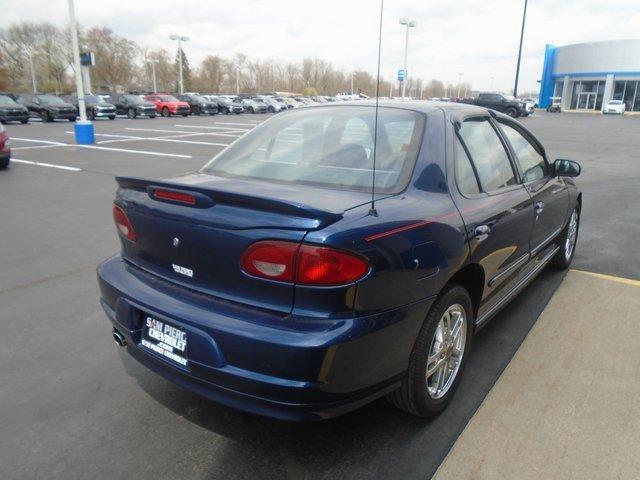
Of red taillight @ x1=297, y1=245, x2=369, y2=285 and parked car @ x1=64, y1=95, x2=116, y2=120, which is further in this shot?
parked car @ x1=64, y1=95, x2=116, y2=120

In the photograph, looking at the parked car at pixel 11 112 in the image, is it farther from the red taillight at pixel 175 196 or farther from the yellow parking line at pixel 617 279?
the yellow parking line at pixel 617 279

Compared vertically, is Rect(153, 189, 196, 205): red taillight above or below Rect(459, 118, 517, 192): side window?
below

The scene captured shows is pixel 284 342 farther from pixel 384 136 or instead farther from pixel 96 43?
pixel 96 43

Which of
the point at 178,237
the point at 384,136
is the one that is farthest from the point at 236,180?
the point at 384,136

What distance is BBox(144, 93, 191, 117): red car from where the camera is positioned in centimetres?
3578

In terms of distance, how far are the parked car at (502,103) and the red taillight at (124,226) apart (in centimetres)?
3930

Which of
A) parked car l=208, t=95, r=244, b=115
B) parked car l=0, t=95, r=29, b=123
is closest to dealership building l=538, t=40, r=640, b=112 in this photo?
parked car l=208, t=95, r=244, b=115

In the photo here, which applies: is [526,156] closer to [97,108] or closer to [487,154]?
[487,154]

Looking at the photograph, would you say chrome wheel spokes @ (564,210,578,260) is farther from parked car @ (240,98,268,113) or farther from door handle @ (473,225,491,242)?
parked car @ (240,98,268,113)

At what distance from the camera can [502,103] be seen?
40.2m

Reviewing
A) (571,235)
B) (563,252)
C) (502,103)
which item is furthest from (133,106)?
(563,252)

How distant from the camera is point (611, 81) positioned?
63.0 metres

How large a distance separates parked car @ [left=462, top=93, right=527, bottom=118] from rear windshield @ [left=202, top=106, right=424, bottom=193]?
38.4m

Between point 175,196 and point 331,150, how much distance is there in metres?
0.98
